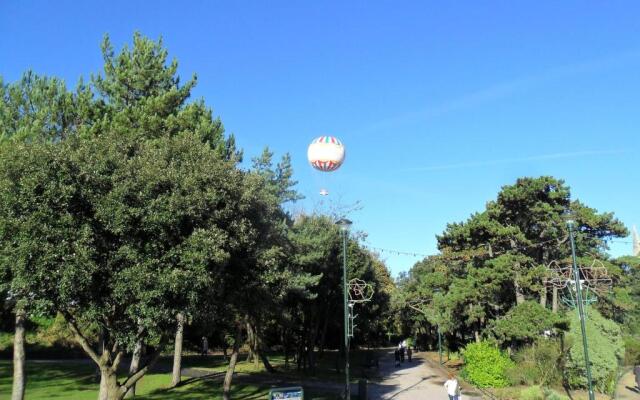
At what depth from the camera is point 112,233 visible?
1096 centimetres

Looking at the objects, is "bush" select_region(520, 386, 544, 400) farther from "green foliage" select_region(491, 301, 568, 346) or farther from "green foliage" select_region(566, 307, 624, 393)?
"green foliage" select_region(491, 301, 568, 346)

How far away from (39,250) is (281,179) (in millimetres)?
14014

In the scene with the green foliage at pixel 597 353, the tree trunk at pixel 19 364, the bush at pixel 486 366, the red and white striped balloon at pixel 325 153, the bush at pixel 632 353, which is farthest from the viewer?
the bush at pixel 632 353

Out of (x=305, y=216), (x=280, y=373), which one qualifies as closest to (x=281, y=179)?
(x=305, y=216)

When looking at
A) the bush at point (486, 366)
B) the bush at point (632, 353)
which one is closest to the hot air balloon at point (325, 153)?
the bush at point (486, 366)

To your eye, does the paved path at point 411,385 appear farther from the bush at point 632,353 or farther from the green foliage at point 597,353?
the bush at point 632,353

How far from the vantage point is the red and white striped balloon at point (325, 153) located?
20.2m

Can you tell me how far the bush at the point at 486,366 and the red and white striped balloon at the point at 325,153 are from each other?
47.0 feet

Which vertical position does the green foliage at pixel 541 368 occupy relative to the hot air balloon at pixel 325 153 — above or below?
below

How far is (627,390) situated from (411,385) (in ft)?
37.8

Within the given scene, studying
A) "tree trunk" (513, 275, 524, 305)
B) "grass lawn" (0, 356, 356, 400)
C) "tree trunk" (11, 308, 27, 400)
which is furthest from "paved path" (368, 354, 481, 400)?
"tree trunk" (11, 308, 27, 400)

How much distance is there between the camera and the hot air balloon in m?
20.2

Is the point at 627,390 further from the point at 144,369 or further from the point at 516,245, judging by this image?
the point at 144,369

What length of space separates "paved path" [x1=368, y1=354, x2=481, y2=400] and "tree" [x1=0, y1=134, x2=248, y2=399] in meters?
15.7
